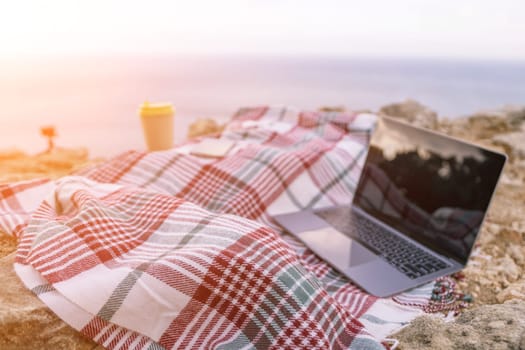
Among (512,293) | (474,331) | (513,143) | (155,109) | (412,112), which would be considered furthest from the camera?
(412,112)

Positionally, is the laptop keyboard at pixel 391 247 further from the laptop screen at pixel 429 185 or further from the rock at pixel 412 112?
the rock at pixel 412 112

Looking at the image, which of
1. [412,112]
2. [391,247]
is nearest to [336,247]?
[391,247]

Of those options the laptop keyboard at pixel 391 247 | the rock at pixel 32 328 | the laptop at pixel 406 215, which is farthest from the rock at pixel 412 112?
the rock at pixel 32 328

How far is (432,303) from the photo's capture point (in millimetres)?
912

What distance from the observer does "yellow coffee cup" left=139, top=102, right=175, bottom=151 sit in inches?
65.9

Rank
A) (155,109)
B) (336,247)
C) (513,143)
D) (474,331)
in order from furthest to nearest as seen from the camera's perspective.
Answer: (513,143) → (155,109) → (336,247) → (474,331)

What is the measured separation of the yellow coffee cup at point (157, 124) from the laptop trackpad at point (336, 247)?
2.88ft

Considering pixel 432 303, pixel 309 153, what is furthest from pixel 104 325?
pixel 309 153

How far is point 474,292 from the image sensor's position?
3.22 ft

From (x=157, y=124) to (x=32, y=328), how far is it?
1.15 metres

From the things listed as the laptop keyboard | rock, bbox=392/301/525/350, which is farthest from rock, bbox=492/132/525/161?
rock, bbox=392/301/525/350

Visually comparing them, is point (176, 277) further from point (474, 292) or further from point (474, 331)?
point (474, 292)

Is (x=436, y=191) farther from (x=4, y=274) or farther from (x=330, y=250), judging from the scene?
(x=4, y=274)

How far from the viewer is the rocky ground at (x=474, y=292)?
641mm
